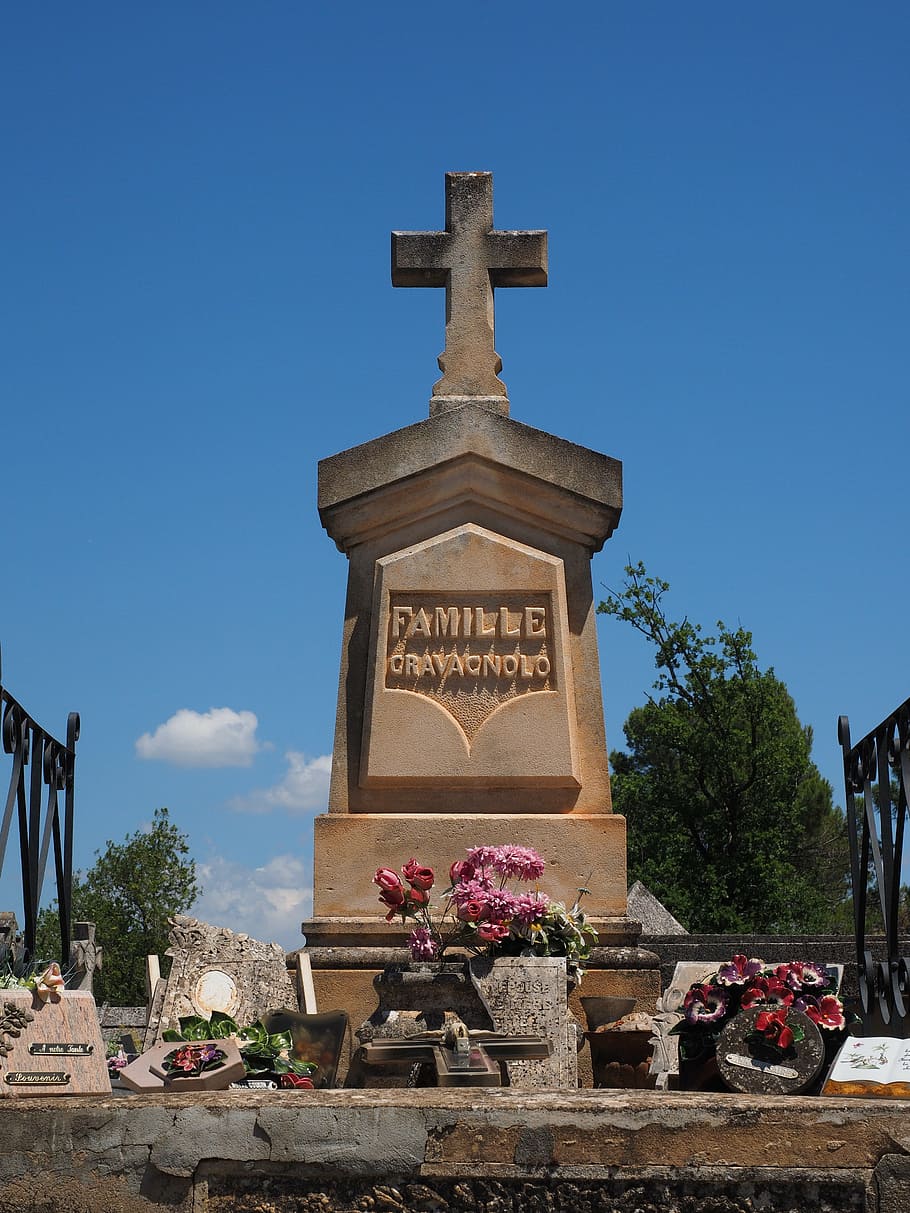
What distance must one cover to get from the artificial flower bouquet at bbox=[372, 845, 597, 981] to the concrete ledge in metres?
2.19

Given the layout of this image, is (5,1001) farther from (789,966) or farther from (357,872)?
(357,872)

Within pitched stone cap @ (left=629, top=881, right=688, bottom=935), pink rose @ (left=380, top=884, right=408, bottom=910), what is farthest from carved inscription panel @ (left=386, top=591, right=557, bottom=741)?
pitched stone cap @ (left=629, top=881, right=688, bottom=935)

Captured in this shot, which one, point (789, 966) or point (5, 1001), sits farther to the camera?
point (789, 966)

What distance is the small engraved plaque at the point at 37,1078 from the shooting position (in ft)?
15.0

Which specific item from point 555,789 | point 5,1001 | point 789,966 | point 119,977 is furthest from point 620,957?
point 119,977

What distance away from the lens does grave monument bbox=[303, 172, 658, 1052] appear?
8070 millimetres

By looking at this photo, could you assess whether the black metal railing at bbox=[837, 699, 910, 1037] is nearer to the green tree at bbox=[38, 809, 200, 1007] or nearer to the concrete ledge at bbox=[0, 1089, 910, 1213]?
the concrete ledge at bbox=[0, 1089, 910, 1213]

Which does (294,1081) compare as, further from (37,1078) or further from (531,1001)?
(531,1001)

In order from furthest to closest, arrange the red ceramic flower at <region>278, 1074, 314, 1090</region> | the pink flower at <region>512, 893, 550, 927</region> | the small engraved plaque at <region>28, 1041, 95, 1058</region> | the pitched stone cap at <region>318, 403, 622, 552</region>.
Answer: the pitched stone cap at <region>318, 403, 622, 552</region> → the pink flower at <region>512, 893, 550, 927</region> → the red ceramic flower at <region>278, 1074, 314, 1090</region> → the small engraved plaque at <region>28, 1041, 95, 1058</region>

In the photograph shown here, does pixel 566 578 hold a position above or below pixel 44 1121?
above

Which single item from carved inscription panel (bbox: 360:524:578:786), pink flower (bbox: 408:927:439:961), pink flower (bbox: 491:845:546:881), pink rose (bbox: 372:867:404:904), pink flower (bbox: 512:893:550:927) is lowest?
pink flower (bbox: 408:927:439:961)

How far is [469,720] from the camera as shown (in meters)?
8.27

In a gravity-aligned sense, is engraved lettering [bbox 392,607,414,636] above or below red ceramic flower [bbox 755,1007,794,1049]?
above

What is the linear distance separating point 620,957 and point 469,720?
58.9 inches
